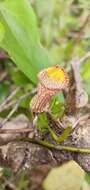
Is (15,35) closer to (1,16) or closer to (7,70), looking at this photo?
(1,16)

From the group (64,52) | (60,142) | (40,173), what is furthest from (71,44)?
(60,142)

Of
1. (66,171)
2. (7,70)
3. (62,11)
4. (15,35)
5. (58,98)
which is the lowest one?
(66,171)

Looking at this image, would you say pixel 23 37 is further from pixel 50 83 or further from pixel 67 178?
pixel 67 178

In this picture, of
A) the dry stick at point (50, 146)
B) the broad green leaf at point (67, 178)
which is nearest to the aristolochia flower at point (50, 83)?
the dry stick at point (50, 146)

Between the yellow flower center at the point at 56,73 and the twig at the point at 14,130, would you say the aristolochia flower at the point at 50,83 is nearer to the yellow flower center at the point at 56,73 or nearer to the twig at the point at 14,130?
the yellow flower center at the point at 56,73

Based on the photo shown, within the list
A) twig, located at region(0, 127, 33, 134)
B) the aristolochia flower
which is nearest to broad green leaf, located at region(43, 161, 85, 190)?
twig, located at region(0, 127, 33, 134)

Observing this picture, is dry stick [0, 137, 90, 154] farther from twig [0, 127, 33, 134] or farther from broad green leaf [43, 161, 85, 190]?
broad green leaf [43, 161, 85, 190]
